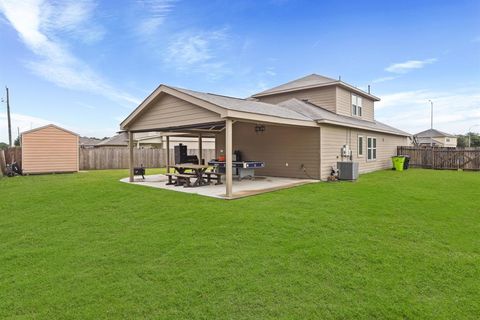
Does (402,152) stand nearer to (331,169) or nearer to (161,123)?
(331,169)

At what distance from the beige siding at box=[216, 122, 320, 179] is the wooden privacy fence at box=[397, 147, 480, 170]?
445 inches

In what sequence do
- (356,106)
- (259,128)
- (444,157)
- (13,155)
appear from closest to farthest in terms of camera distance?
(259,128)
(13,155)
(356,106)
(444,157)

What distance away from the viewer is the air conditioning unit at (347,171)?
1080 cm

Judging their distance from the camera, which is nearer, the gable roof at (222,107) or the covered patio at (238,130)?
the gable roof at (222,107)

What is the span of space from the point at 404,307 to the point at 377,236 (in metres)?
1.96

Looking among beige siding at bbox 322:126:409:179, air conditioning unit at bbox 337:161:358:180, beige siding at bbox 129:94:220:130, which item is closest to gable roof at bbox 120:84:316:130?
beige siding at bbox 129:94:220:130

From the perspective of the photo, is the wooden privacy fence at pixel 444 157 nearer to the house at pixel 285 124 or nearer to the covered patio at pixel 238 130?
the house at pixel 285 124

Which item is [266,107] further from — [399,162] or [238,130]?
[399,162]

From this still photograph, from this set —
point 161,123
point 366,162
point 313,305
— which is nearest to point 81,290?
point 313,305

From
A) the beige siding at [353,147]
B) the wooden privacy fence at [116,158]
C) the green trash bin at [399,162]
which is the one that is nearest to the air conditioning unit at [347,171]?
the beige siding at [353,147]

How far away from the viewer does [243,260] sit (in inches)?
143

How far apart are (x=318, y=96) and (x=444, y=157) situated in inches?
375

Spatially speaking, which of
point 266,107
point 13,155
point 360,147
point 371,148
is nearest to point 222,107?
point 266,107

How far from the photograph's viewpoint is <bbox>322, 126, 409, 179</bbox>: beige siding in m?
11.2
